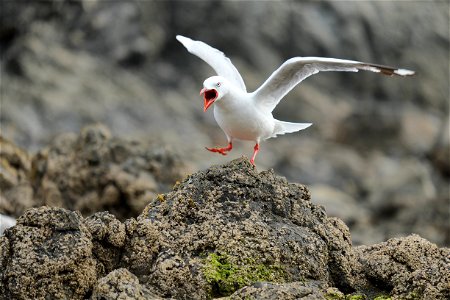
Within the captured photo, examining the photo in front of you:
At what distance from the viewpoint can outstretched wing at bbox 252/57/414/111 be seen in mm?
10445

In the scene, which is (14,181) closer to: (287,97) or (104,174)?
(104,174)

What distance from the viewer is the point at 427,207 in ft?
85.6

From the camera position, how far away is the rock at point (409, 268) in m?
7.33

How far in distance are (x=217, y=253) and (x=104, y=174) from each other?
7256 millimetres

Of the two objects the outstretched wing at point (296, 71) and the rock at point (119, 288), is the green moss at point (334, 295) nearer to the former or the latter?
the rock at point (119, 288)

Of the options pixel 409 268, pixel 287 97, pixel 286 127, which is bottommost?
pixel 409 268

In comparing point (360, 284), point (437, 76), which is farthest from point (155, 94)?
point (360, 284)

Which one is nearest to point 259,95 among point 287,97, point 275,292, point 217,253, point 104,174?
point 217,253

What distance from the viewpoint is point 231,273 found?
24.2 ft

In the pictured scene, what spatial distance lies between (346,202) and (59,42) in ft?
49.1

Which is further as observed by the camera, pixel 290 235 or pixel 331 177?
pixel 331 177

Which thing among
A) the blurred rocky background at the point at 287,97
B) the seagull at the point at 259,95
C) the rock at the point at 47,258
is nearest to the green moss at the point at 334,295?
the rock at the point at 47,258

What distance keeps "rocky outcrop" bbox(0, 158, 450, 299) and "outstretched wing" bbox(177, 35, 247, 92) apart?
3315mm

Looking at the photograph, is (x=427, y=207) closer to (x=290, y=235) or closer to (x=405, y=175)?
(x=405, y=175)
